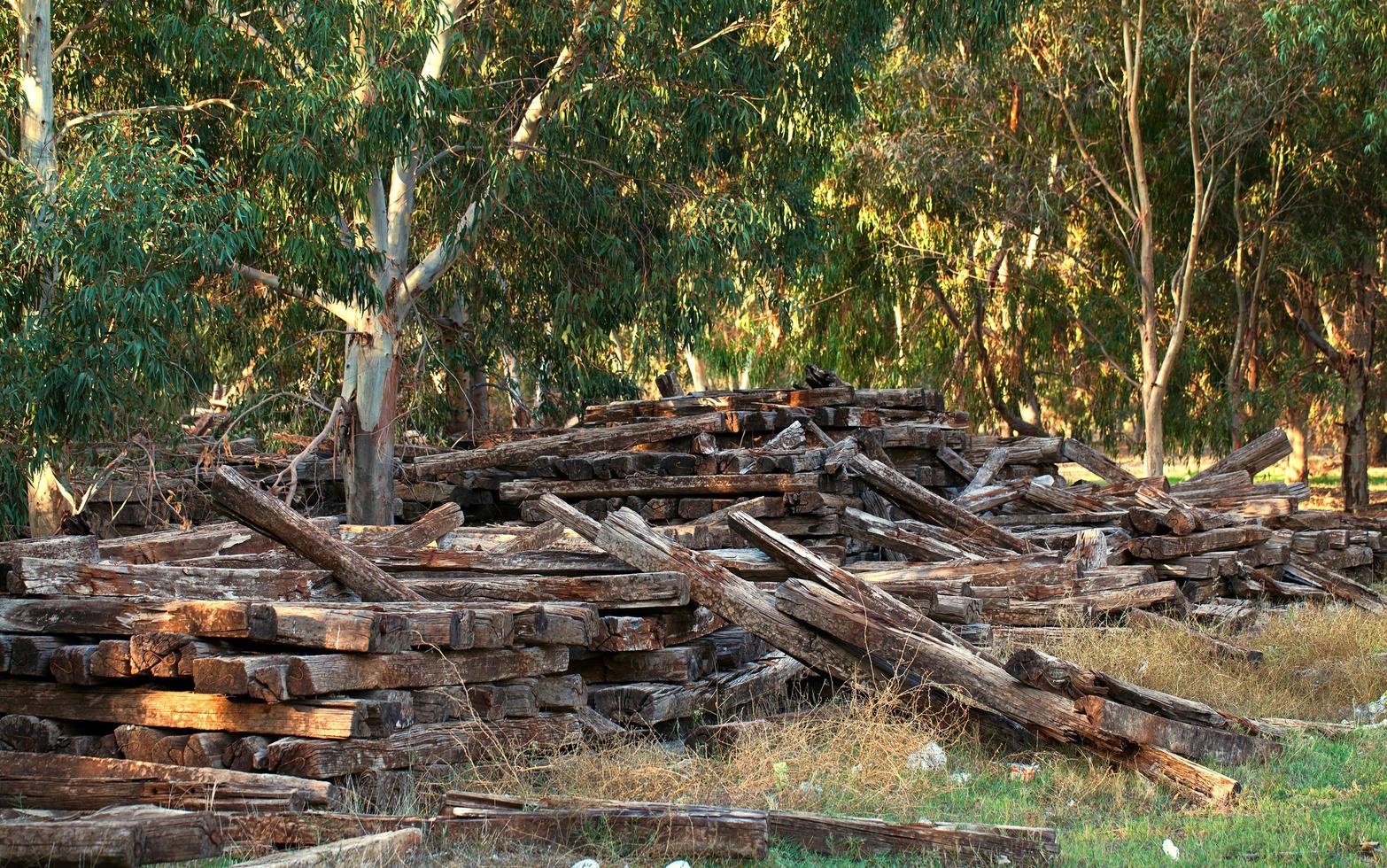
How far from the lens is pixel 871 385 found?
85.0ft

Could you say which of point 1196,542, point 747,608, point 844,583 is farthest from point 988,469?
point 747,608

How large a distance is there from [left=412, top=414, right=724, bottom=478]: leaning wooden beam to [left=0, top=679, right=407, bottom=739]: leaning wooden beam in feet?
23.2

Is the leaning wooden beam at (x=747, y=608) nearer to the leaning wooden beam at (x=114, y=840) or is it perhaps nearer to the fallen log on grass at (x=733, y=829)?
the fallen log on grass at (x=733, y=829)

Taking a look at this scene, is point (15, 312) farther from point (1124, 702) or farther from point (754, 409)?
point (1124, 702)

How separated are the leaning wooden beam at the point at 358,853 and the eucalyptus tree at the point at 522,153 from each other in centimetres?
903

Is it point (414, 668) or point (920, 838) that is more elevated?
point (414, 668)

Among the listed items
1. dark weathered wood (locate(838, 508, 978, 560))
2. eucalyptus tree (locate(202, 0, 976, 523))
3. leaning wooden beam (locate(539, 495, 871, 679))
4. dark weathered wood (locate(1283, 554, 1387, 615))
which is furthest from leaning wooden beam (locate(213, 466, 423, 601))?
dark weathered wood (locate(1283, 554, 1387, 615))

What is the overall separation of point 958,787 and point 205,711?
3216mm

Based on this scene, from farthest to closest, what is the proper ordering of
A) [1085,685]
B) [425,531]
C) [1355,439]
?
[1355,439] < [425,531] < [1085,685]

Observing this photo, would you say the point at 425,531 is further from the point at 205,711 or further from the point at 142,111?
the point at 142,111

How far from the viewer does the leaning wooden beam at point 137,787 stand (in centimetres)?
508

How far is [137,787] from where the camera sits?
17.3ft

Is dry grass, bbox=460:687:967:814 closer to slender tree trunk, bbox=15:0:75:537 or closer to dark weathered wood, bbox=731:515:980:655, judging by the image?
dark weathered wood, bbox=731:515:980:655

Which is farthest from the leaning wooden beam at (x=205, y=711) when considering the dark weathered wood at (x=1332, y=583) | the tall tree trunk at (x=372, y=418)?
the dark weathered wood at (x=1332, y=583)
